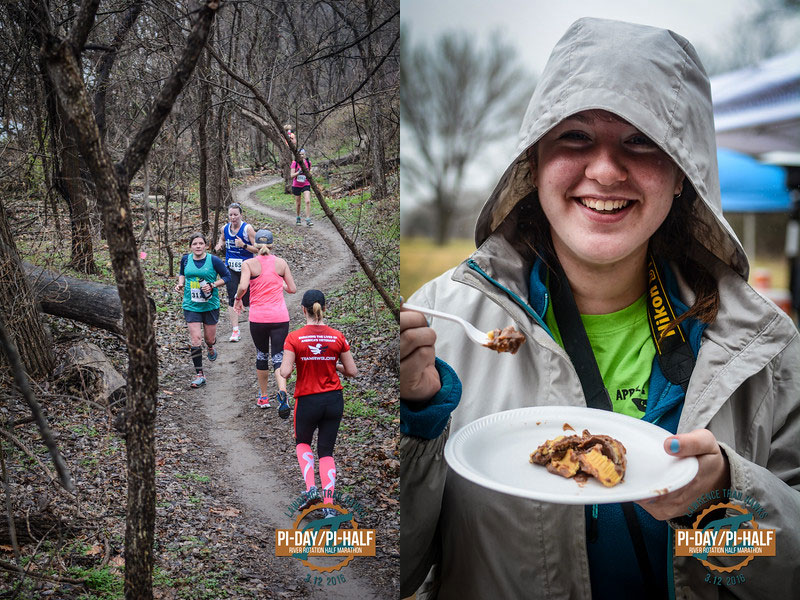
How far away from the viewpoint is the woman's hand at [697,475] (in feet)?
4.43

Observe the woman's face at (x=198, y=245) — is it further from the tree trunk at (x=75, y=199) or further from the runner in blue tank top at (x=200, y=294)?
the tree trunk at (x=75, y=199)

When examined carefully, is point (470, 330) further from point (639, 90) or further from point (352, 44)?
point (352, 44)

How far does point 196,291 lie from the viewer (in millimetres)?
1910

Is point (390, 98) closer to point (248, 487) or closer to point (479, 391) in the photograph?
point (479, 391)

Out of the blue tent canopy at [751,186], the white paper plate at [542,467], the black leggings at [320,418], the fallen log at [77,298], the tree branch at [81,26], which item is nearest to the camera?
the white paper plate at [542,467]

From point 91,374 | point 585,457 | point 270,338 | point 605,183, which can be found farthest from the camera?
point 270,338

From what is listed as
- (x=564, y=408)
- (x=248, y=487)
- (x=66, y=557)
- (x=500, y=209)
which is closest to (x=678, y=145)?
(x=500, y=209)

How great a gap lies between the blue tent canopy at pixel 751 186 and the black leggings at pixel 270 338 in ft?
4.93

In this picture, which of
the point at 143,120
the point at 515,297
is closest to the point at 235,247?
the point at 143,120

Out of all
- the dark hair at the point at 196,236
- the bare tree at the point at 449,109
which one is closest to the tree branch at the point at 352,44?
the bare tree at the point at 449,109

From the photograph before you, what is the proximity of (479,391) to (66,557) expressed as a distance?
1287 mm

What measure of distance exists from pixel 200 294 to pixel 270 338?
0.83 feet

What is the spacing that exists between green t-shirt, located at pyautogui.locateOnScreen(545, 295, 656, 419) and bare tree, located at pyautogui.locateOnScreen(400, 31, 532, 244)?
46 centimetres

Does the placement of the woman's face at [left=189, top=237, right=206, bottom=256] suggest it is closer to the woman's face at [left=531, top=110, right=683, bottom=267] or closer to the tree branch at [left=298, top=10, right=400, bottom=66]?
the tree branch at [left=298, top=10, right=400, bottom=66]
